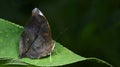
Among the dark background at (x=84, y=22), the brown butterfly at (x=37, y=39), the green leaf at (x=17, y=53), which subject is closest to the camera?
the green leaf at (x=17, y=53)

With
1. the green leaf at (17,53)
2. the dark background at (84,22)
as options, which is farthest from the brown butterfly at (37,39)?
the dark background at (84,22)

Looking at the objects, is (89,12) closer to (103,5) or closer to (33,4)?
(103,5)

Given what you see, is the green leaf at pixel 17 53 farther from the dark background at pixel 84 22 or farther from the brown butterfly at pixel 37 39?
the dark background at pixel 84 22

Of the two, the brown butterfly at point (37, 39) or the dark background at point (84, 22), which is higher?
the dark background at point (84, 22)

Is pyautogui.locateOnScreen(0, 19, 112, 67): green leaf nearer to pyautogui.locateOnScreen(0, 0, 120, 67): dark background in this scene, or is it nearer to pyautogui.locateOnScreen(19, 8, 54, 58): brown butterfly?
pyautogui.locateOnScreen(19, 8, 54, 58): brown butterfly

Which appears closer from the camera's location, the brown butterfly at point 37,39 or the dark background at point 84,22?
the brown butterfly at point 37,39

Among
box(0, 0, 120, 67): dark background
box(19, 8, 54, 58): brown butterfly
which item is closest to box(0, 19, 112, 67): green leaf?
box(19, 8, 54, 58): brown butterfly

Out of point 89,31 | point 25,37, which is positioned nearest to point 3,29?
point 25,37
